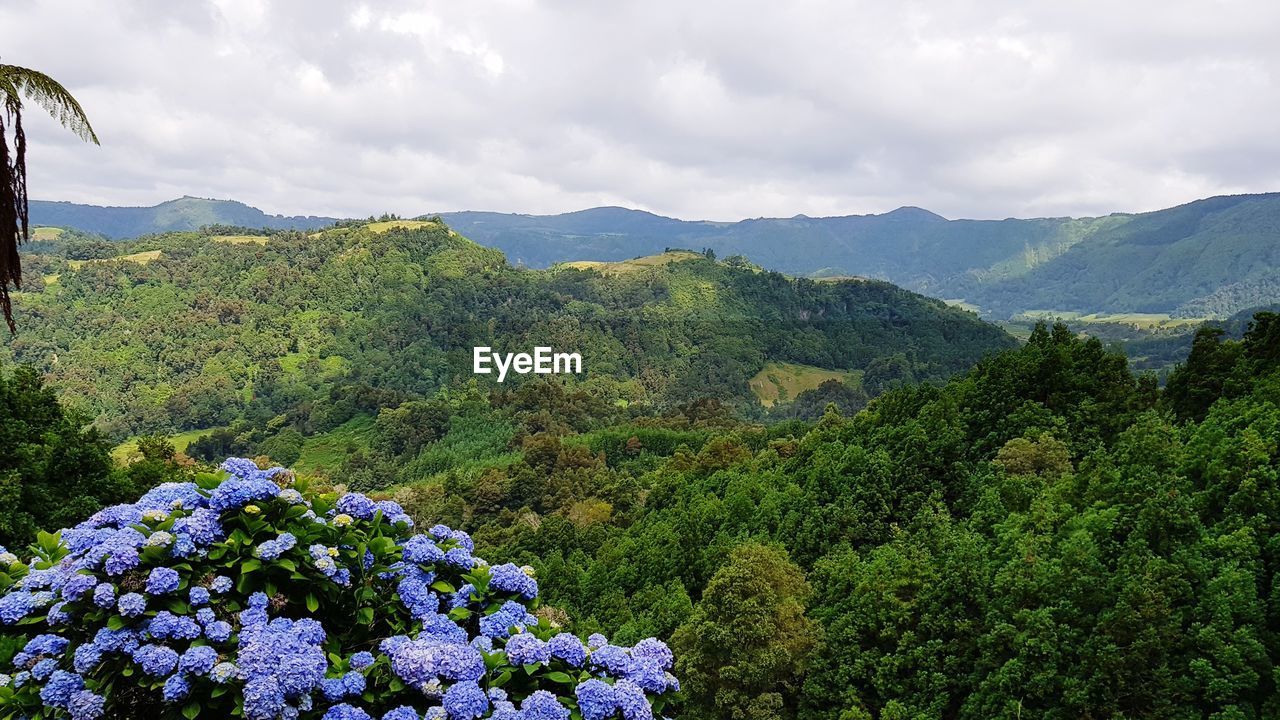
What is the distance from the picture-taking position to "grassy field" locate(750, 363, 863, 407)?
5664 inches

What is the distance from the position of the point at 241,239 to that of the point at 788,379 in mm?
128667

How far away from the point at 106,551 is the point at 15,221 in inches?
193

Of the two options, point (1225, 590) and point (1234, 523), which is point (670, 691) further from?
point (1234, 523)

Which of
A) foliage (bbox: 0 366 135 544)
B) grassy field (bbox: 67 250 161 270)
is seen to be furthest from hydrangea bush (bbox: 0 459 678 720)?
grassy field (bbox: 67 250 161 270)

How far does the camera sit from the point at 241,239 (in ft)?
575

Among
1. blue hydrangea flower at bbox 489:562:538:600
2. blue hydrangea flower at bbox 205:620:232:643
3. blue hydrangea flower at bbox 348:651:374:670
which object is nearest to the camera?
blue hydrangea flower at bbox 205:620:232:643

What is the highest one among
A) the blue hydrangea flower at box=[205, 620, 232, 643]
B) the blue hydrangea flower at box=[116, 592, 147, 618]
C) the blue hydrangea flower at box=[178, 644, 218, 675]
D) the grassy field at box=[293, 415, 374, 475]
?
the blue hydrangea flower at box=[116, 592, 147, 618]

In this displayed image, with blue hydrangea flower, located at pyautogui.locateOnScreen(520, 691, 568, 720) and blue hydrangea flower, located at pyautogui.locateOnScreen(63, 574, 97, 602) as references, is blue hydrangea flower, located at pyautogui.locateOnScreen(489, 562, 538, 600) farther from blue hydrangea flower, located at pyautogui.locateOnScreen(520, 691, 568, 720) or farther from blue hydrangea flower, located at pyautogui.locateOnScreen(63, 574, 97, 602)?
blue hydrangea flower, located at pyautogui.locateOnScreen(63, 574, 97, 602)

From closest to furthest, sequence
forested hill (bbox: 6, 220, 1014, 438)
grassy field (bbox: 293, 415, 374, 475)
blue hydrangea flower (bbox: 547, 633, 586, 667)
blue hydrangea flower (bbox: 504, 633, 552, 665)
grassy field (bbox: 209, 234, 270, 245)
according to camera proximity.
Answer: blue hydrangea flower (bbox: 504, 633, 552, 665) < blue hydrangea flower (bbox: 547, 633, 586, 667) < grassy field (bbox: 293, 415, 374, 475) < forested hill (bbox: 6, 220, 1014, 438) < grassy field (bbox: 209, 234, 270, 245)

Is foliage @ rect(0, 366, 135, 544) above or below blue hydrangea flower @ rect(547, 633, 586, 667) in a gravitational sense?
below

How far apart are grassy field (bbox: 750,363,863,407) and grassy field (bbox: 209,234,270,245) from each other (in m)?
116

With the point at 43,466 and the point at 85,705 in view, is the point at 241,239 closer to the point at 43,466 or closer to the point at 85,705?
the point at 43,466

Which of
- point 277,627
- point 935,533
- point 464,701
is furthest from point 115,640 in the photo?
point 935,533

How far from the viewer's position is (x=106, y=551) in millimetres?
4691
